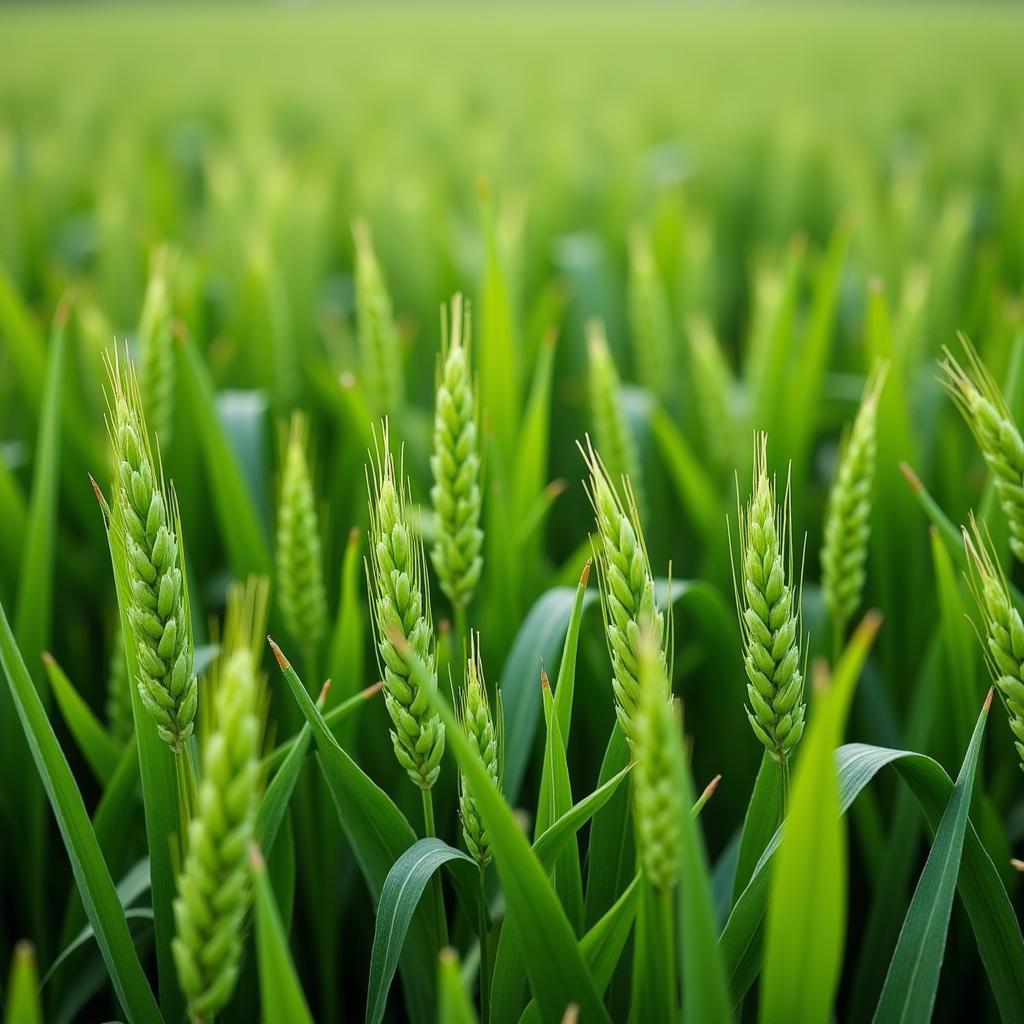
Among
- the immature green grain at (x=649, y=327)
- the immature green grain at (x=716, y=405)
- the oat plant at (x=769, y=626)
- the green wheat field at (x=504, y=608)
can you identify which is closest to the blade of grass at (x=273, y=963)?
the green wheat field at (x=504, y=608)

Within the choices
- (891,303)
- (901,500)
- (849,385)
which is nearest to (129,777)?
(901,500)

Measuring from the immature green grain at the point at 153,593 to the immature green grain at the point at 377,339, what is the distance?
27.1 inches

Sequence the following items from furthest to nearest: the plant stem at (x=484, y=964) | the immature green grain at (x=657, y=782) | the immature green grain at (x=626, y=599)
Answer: the plant stem at (x=484, y=964) < the immature green grain at (x=626, y=599) < the immature green grain at (x=657, y=782)

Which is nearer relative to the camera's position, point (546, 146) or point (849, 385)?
point (849, 385)

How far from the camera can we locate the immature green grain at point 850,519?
3.22 feet

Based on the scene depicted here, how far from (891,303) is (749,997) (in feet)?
5.59

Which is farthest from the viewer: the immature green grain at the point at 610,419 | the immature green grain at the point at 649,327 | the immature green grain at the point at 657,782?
the immature green grain at the point at 649,327

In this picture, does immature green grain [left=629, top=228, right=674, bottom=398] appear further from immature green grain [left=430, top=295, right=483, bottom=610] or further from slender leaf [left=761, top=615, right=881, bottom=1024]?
slender leaf [left=761, top=615, right=881, bottom=1024]

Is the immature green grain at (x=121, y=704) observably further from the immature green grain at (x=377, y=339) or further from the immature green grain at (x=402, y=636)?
the immature green grain at (x=377, y=339)

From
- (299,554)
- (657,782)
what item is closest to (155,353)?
(299,554)

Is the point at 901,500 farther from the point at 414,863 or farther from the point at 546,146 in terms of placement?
the point at 546,146

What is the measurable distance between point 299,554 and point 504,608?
32cm

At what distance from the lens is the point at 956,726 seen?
3.79 ft

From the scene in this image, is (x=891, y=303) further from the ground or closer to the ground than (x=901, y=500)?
further from the ground
